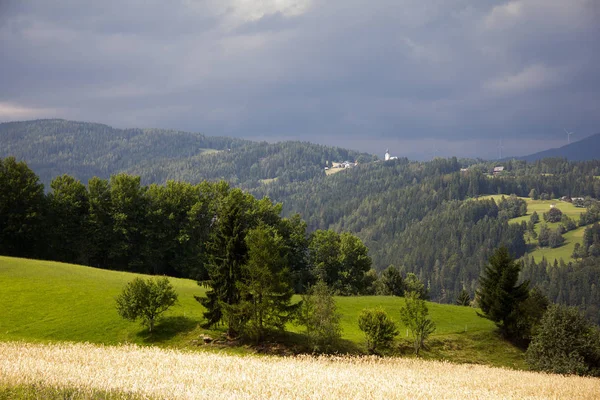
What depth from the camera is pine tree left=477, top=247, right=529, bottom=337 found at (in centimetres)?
6262

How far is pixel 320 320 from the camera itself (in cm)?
4494

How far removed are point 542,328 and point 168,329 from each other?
38.5m

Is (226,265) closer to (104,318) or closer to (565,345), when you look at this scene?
(104,318)

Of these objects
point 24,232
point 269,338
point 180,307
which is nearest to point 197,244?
point 24,232

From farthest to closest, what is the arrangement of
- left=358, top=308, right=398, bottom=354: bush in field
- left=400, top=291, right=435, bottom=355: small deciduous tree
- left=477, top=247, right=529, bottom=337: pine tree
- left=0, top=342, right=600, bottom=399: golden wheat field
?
left=477, top=247, right=529, bottom=337: pine tree → left=400, top=291, right=435, bottom=355: small deciduous tree → left=358, top=308, right=398, bottom=354: bush in field → left=0, top=342, right=600, bottom=399: golden wheat field

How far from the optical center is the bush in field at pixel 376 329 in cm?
4694

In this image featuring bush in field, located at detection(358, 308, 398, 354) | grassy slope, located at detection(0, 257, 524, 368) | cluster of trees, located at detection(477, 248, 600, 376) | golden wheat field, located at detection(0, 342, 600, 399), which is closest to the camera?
golden wheat field, located at detection(0, 342, 600, 399)

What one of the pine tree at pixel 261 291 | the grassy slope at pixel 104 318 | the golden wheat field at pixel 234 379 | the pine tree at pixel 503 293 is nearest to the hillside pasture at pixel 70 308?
the grassy slope at pixel 104 318

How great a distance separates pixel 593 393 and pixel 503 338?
36.4 metres

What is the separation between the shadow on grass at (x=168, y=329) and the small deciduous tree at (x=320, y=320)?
11.8m

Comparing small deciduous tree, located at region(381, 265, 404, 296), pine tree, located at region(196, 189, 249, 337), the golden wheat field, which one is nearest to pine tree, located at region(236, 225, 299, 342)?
pine tree, located at region(196, 189, 249, 337)

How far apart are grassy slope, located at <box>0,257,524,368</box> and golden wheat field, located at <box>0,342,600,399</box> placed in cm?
1837

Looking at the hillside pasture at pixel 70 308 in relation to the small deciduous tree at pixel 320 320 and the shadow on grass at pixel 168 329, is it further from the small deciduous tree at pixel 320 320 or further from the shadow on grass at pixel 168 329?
the small deciduous tree at pixel 320 320

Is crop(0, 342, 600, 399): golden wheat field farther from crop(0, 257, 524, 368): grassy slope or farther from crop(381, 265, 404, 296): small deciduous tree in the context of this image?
crop(381, 265, 404, 296): small deciduous tree
